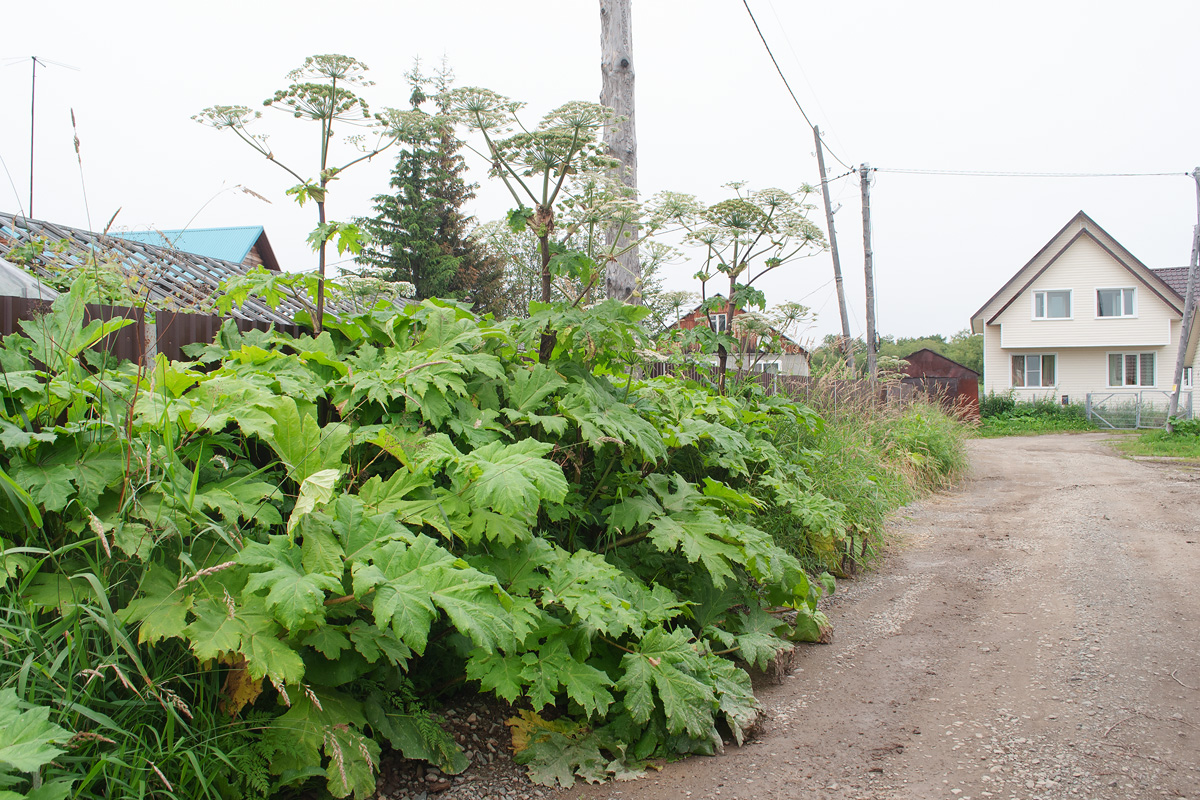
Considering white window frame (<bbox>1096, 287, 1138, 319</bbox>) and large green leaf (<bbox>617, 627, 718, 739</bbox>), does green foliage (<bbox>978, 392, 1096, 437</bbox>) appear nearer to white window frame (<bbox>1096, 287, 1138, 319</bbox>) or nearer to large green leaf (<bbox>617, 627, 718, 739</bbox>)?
white window frame (<bbox>1096, 287, 1138, 319</bbox>)

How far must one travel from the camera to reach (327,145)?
11.6ft

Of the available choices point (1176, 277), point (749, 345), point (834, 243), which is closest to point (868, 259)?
point (834, 243)

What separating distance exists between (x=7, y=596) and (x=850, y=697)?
3036mm

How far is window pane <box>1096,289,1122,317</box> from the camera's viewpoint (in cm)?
2791

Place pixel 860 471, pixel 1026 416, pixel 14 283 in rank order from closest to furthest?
1. pixel 14 283
2. pixel 860 471
3. pixel 1026 416

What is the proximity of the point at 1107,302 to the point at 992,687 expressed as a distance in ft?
102

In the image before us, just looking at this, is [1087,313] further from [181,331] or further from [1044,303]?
[181,331]

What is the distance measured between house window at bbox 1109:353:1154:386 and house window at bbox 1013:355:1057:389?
6.73ft

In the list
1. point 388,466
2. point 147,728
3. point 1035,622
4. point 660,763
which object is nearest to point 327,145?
point 388,466

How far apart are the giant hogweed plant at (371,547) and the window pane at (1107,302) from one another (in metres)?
31.1

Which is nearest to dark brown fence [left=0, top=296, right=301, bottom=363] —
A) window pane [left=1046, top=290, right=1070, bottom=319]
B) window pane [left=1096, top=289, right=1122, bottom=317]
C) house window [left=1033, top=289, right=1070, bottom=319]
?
house window [left=1033, top=289, right=1070, bottom=319]

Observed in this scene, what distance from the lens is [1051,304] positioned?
28.6 meters

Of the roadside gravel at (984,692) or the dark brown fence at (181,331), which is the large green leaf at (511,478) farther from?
the dark brown fence at (181,331)

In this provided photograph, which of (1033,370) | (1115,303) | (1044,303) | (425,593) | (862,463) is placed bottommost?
(862,463)
